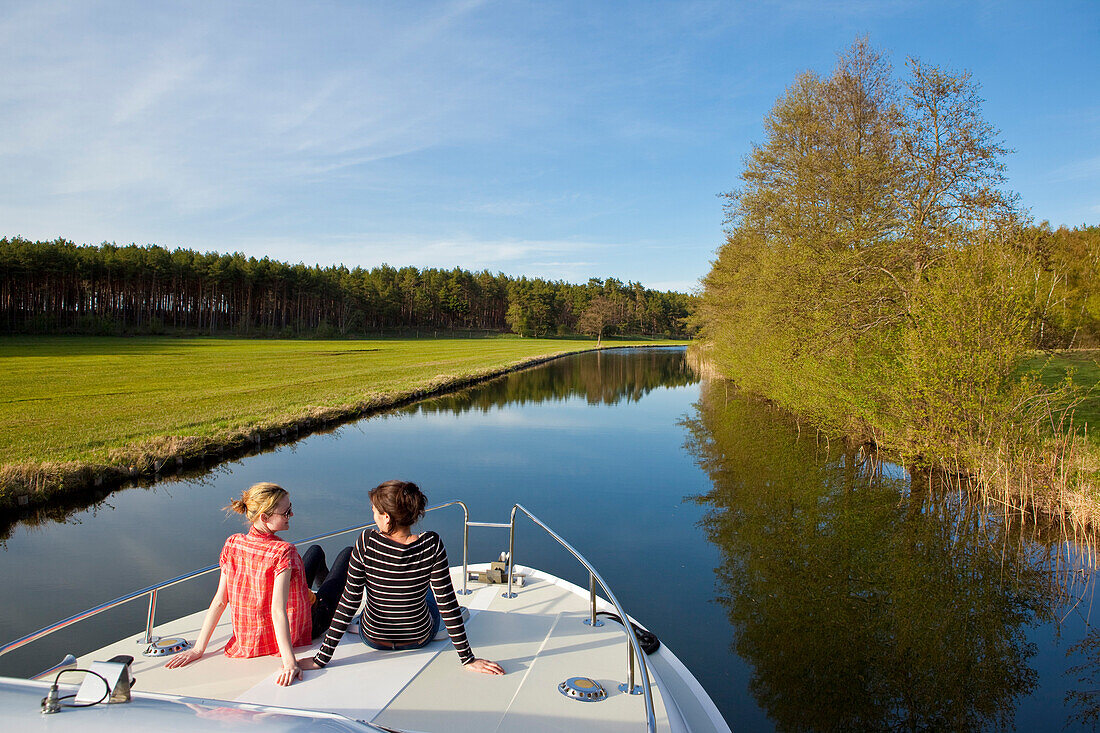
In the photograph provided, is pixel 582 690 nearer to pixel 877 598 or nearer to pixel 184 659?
pixel 184 659

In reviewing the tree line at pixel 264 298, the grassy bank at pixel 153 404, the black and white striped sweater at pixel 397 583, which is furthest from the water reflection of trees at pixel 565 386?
the black and white striped sweater at pixel 397 583

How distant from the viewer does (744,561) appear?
10938mm

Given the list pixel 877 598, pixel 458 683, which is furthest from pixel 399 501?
pixel 877 598

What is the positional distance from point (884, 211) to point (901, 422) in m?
7.10

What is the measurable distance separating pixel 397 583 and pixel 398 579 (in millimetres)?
57

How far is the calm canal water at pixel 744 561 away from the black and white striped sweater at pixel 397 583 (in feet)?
12.0

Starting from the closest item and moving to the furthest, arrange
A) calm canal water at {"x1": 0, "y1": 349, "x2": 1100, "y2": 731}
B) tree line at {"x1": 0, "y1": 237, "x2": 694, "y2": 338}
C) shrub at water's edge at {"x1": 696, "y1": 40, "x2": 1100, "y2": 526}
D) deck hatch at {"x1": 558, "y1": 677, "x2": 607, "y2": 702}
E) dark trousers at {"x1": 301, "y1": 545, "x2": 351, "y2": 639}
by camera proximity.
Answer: deck hatch at {"x1": 558, "y1": 677, "x2": 607, "y2": 702} < dark trousers at {"x1": 301, "y1": 545, "x2": 351, "y2": 639} < calm canal water at {"x1": 0, "y1": 349, "x2": 1100, "y2": 731} < shrub at water's edge at {"x1": 696, "y1": 40, "x2": 1100, "y2": 526} < tree line at {"x1": 0, "y1": 237, "x2": 694, "y2": 338}

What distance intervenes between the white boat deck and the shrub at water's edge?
10760 millimetres

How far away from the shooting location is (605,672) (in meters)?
5.30

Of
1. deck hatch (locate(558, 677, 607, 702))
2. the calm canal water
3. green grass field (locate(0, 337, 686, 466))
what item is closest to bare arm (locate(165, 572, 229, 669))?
deck hatch (locate(558, 677, 607, 702))

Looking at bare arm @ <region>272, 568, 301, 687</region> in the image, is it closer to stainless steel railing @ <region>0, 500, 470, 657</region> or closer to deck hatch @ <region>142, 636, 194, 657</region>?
stainless steel railing @ <region>0, 500, 470, 657</region>

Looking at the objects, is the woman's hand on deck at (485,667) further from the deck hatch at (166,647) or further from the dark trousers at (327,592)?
the deck hatch at (166,647)

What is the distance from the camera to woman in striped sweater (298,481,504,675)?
456 cm

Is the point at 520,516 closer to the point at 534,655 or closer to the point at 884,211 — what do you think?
the point at 534,655
